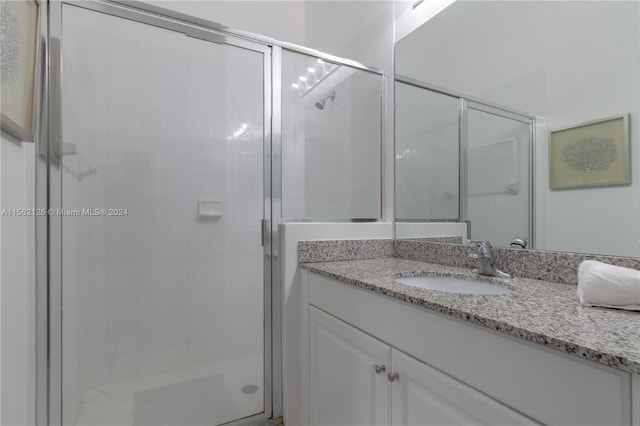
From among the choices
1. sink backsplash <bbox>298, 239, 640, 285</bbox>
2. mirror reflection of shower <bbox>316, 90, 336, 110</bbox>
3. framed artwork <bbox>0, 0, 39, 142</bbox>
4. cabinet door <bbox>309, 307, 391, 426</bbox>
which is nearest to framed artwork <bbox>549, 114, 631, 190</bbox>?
sink backsplash <bbox>298, 239, 640, 285</bbox>

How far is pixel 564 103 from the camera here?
96cm

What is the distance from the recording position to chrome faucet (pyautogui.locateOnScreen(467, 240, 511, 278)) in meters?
1.08

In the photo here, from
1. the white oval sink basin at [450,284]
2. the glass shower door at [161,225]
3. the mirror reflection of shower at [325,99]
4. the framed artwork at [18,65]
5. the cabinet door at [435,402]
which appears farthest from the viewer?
the mirror reflection of shower at [325,99]

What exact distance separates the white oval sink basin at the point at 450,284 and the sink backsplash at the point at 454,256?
126 mm

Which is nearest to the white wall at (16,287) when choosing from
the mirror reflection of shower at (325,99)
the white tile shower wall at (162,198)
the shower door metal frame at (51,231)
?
the shower door metal frame at (51,231)

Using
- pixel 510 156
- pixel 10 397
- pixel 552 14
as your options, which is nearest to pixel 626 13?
pixel 552 14

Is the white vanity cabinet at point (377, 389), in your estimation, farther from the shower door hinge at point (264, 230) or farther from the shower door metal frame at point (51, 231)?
the shower door metal frame at point (51, 231)

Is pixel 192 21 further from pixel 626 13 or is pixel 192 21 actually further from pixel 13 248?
pixel 626 13

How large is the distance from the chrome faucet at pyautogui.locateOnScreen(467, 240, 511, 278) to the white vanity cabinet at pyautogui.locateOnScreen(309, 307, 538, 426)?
0.48 meters

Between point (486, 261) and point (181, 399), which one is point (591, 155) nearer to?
point (486, 261)

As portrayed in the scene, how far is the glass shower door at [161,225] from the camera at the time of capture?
1.26 metres

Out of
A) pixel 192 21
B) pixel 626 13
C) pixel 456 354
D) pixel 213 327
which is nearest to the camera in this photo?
pixel 456 354

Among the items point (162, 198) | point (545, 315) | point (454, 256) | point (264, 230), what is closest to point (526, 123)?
point (454, 256)

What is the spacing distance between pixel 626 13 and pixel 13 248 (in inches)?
73.3
